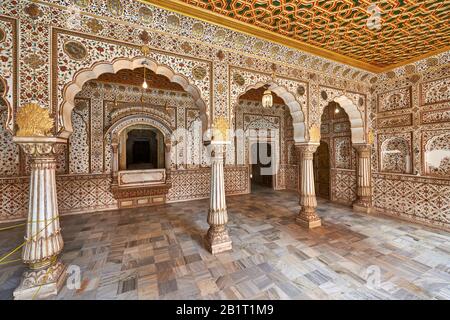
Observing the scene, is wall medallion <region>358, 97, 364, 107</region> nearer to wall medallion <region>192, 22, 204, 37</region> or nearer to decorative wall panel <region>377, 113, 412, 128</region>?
decorative wall panel <region>377, 113, 412, 128</region>

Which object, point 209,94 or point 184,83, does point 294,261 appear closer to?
point 209,94

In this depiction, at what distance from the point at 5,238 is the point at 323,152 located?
9889 millimetres

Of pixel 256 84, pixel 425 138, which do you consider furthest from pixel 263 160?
pixel 256 84

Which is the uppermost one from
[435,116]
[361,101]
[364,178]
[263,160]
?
[361,101]

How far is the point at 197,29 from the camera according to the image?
3.49 m

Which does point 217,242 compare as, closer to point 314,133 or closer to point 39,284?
point 39,284

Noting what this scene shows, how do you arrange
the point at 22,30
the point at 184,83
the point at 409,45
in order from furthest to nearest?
the point at 409,45 < the point at 184,83 < the point at 22,30

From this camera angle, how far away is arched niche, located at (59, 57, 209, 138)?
284cm

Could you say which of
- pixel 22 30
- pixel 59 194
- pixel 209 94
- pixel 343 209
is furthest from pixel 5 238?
pixel 343 209

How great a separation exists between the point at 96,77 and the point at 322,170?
7.97 m

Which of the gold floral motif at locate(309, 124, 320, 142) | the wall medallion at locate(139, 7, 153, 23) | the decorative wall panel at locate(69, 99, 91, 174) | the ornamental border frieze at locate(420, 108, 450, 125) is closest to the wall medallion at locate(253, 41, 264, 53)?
the wall medallion at locate(139, 7, 153, 23)

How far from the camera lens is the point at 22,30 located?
259cm


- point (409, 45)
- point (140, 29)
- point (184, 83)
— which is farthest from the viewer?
point (409, 45)
